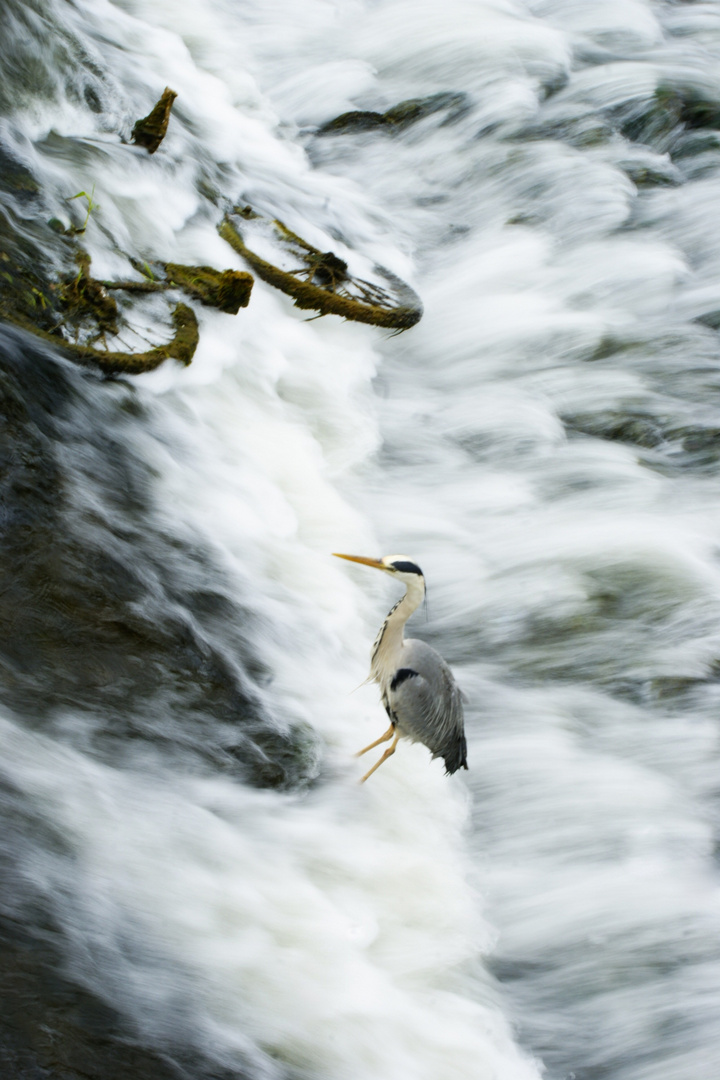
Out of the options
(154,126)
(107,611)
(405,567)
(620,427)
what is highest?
(154,126)

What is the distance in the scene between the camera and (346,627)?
472cm

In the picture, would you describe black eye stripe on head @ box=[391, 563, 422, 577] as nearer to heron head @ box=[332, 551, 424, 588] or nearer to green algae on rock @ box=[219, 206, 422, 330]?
heron head @ box=[332, 551, 424, 588]

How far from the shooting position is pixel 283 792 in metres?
3.65

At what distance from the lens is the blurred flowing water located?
2.99 meters

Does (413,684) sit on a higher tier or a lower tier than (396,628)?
lower

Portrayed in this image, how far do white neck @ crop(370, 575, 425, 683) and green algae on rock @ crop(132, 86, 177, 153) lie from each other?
382 cm

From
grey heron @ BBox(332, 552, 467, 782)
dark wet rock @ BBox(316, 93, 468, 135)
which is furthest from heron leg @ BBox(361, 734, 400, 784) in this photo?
dark wet rock @ BBox(316, 93, 468, 135)

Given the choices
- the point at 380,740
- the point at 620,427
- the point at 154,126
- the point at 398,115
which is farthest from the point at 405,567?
the point at 398,115

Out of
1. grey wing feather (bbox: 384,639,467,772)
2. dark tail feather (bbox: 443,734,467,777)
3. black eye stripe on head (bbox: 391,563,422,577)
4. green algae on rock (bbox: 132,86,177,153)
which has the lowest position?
dark tail feather (bbox: 443,734,467,777)

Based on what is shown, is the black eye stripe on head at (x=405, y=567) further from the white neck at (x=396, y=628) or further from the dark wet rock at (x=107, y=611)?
the dark wet rock at (x=107, y=611)

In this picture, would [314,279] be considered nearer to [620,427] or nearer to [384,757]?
[620,427]

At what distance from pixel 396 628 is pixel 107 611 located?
109 centimetres

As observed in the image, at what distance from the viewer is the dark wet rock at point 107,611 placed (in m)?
3.27

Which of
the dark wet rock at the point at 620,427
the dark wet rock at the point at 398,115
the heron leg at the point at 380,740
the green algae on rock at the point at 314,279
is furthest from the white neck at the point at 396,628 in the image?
the dark wet rock at the point at 398,115
